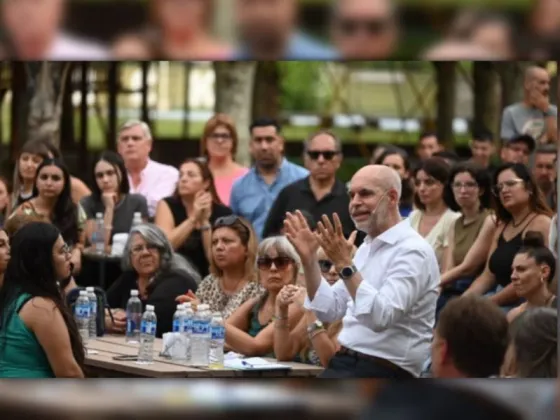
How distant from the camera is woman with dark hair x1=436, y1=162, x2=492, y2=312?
593cm

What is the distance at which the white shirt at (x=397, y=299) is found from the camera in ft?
15.0

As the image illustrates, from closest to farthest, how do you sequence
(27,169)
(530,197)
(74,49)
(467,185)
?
(74,49) → (530,197) → (467,185) → (27,169)

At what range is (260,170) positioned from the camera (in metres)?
6.84

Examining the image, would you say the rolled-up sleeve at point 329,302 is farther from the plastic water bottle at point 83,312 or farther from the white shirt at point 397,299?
the plastic water bottle at point 83,312

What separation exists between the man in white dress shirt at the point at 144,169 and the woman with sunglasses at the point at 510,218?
77.5 inches

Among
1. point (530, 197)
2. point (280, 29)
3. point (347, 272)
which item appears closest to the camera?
point (280, 29)

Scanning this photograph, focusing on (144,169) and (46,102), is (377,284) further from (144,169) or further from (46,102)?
(46,102)

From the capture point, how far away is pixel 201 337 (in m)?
5.47

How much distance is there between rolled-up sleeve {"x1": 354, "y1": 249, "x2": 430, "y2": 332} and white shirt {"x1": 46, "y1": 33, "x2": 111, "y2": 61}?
2524 millimetres

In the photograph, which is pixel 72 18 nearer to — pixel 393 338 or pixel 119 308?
pixel 393 338

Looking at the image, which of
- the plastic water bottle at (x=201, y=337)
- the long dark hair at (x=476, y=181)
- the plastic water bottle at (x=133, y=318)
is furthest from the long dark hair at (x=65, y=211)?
the long dark hair at (x=476, y=181)

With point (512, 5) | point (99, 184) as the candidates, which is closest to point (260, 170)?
point (99, 184)

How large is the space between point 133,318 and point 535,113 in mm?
2269

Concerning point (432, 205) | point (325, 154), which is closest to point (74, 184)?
point (325, 154)
